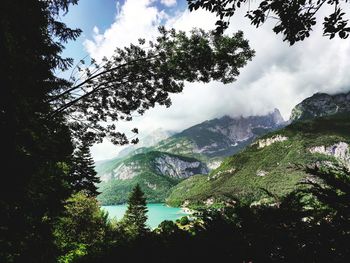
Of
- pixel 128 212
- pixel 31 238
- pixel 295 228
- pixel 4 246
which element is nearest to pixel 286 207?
pixel 295 228

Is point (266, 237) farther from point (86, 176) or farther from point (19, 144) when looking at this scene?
point (86, 176)

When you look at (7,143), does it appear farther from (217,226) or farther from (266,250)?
(266,250)

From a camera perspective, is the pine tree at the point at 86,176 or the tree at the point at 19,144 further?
the pine tree at the point at 86,176

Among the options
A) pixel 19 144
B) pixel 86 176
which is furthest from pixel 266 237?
pixel 86 176

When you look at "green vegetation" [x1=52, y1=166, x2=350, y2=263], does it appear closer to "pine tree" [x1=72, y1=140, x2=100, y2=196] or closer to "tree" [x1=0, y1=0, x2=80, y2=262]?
"tree" [x1=0, y1=0, x2=80, y2=262]

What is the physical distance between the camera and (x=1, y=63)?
492 centimetres

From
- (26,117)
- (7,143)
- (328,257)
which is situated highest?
(26,117)

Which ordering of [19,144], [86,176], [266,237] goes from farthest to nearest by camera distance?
[86,176] → [19,144] → [266,237]

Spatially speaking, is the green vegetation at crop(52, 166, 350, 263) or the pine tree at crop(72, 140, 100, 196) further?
the pine tree at crop(72, 140, 100, 196)

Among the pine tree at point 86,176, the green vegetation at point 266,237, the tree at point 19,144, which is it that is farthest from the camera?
the pine tree at point 86,176

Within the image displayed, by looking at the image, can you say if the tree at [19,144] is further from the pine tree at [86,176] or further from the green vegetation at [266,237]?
the pine tree at [86,176]

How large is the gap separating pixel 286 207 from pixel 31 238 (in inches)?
266

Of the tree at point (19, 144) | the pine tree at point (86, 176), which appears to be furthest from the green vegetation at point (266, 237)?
the pine tree at point (86, 176)

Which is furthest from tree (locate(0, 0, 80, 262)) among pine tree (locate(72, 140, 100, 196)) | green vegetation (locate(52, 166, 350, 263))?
pine tree (locate(72, 140, 100, 196))
